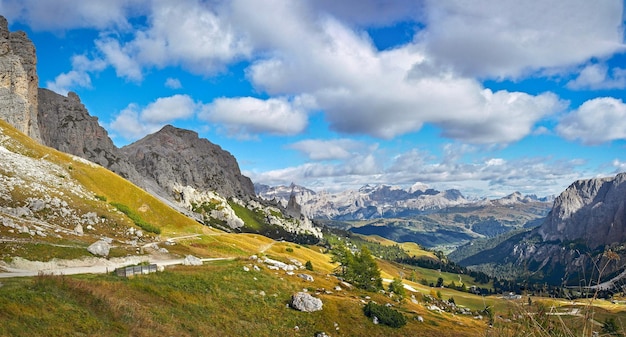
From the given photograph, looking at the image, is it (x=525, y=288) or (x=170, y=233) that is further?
(x=170, y=233)

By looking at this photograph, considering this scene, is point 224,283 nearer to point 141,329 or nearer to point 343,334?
point 343,334

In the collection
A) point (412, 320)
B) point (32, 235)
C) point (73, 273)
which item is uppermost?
point (32, 235)

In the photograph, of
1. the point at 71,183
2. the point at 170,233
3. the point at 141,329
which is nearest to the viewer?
the point at 141,329

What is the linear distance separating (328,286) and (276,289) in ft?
58.9

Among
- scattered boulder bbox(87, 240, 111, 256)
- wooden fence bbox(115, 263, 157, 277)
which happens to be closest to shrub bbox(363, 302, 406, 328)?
wooden fence bbox(115, 263, 157, 277)

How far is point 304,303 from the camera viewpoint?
48.3 m

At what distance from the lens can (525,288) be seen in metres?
11.2

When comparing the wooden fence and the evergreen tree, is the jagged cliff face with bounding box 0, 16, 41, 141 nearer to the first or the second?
the wooden fence

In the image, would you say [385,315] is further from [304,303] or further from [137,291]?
[137,291]

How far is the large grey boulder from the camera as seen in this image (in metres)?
48.0

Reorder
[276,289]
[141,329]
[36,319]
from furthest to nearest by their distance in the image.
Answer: [276,289], [141,329], [36,319]

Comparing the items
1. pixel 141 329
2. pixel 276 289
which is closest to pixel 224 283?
pixel 276 289

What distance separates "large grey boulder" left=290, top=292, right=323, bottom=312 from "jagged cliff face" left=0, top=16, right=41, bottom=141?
163 meters

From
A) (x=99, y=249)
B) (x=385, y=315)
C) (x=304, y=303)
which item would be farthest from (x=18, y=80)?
(x=385, y=315)
